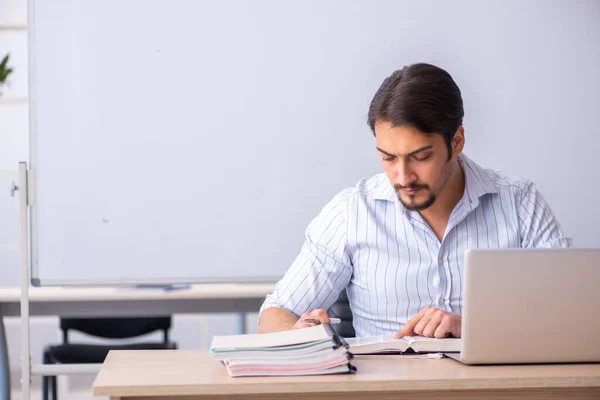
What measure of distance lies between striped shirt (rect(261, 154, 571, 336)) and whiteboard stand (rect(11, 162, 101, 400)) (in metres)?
0.87

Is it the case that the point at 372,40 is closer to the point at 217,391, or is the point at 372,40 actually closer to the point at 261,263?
the point at 261,263

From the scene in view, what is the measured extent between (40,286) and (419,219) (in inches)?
51.4

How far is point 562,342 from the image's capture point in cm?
123

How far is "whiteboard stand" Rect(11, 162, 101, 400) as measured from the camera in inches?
89.9

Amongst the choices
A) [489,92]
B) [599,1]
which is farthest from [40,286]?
[599,1]

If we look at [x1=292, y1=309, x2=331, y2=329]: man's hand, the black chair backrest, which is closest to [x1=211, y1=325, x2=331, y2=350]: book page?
[x1=292, y1=309, x2=331, y2=329]: man's hand

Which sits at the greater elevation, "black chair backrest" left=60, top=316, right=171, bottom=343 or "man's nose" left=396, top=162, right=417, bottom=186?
"man's nose" left=396, top=162, right=417, bottom=186

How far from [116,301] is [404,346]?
1.32 metres

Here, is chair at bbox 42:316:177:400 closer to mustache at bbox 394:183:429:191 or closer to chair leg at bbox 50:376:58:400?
chair leg at bbox 50:376:58:400

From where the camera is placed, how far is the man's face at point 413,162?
169 centimetres

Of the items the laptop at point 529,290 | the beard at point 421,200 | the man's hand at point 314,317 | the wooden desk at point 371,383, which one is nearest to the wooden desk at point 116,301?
the beard at point 421,200

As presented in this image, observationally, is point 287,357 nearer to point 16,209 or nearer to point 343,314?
point 343,314

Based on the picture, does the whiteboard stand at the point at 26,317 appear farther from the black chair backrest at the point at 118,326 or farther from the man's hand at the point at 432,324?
the man's hand at the point at 432,324

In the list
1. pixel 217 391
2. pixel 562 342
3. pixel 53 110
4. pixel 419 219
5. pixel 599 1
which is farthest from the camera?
pixel 599 1
